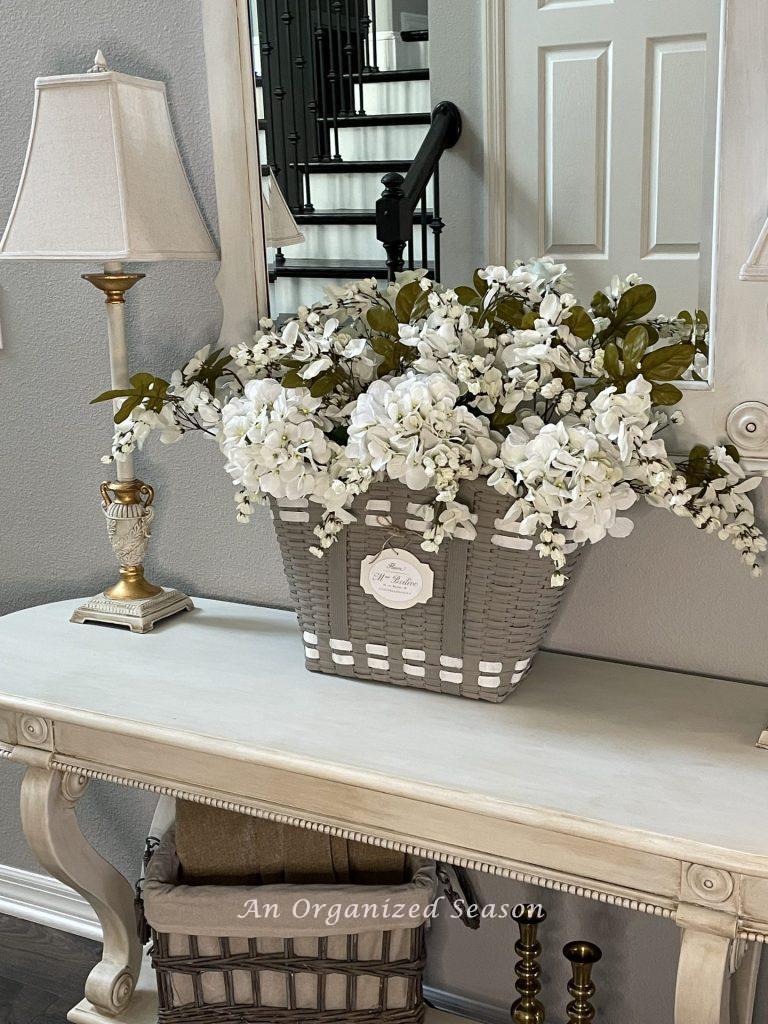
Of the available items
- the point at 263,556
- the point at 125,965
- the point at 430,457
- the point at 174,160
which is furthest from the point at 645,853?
the point at 174,160

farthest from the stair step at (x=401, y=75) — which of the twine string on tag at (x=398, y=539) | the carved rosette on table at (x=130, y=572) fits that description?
the carved rosette on table at (x=130, y=572)

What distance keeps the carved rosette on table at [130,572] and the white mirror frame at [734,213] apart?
2.26 feet

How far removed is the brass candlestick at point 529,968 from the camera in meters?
1.43

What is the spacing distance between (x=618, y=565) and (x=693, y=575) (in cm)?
10

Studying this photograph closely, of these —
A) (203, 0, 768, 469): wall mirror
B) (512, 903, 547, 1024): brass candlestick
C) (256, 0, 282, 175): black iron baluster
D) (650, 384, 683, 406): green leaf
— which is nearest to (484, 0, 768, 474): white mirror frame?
(203, 0, 768, 469): wall mirror

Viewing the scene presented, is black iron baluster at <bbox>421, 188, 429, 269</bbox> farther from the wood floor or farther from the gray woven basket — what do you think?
the wood floor

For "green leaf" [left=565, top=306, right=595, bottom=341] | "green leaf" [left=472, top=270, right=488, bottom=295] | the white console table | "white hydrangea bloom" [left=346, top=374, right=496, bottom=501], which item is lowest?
the white console table

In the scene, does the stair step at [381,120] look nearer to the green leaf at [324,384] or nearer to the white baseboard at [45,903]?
the green leaf at [324,384]

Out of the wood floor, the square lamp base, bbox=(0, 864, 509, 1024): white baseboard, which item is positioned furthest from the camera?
bbox=(0, 864, 509, 1024): white baseboard

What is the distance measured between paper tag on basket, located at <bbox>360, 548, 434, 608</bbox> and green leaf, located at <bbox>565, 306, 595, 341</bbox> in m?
0.33

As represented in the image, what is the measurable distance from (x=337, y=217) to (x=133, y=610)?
26.7 inches

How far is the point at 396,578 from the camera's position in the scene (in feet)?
4.11

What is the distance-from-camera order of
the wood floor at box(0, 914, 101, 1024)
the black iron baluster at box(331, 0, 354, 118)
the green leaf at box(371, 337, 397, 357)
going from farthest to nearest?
the wood floor at box(0, 914, 101, 1024) < the black iron baluster at box(331, 0, 354, 118) < the green leaf at box(371, 337, 397, 357)

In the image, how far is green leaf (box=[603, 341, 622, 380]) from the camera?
3.68 feet
